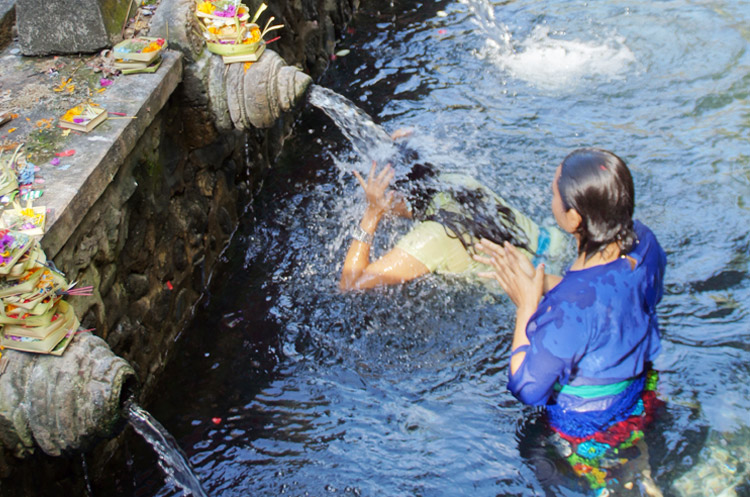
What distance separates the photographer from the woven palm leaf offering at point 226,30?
11.7ft

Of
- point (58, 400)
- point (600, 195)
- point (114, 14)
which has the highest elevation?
point (114, 14)

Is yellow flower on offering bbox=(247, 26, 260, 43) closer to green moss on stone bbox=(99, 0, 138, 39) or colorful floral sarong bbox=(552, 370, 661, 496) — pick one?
green moss on stone bbox=(99, 0, 138, 39)

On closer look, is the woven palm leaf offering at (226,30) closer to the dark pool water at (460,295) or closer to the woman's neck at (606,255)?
the dark pool water at (460,295)

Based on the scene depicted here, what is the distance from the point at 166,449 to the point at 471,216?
1.71m

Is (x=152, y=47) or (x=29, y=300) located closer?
(x=29, y=300)

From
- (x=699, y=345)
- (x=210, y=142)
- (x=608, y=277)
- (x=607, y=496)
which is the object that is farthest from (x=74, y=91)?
(x=699, y=345)

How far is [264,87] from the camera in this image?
353 centimetres

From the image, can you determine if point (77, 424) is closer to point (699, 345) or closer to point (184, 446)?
point (184, 446)

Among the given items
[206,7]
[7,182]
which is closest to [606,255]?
[7,182]

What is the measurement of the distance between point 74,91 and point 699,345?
3.17 metres

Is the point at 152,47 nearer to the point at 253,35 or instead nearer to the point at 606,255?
the point at 253,35

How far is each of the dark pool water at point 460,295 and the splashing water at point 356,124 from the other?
35cm

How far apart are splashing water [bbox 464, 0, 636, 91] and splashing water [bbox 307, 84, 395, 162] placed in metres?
1.86

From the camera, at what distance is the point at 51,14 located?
332 centimetres
